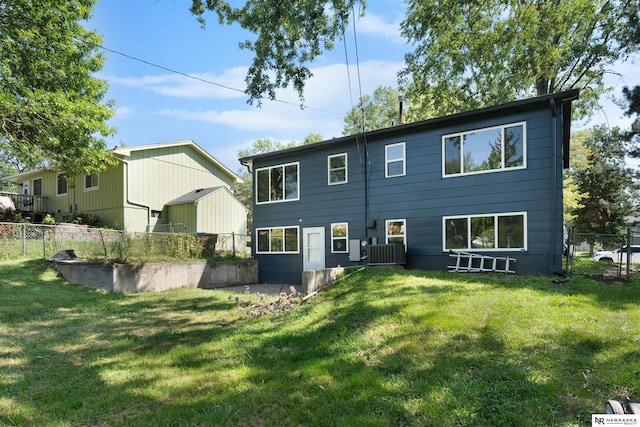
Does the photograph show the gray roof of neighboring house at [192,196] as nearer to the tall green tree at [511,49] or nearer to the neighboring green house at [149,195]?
the neighboring green house at [149,195]

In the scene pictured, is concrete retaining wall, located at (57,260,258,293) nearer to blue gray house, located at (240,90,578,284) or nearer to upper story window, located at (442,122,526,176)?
blue gray house, located at (240,90,578,284)

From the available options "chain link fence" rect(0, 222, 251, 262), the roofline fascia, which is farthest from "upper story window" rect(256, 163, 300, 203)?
"chain link fence" rect(0, 222, 251, 262)

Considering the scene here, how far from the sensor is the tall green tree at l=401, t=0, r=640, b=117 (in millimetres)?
13352

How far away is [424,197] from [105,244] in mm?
9835

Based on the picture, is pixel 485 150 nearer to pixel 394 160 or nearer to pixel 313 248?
pixel 394 160

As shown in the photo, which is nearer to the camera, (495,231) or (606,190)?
(495,231)

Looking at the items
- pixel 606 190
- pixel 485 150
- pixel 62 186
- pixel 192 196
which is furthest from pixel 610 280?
pixel 62 186

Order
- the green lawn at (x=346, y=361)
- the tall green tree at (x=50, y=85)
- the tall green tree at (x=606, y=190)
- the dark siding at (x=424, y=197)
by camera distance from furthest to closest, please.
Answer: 1. the tall green tree at (x=606, y=190)
2. the tall green tree at (x=50, y=85)
3. the dark siding at (x=424, y=197)
4. the green lawn at (x=346, y=361)

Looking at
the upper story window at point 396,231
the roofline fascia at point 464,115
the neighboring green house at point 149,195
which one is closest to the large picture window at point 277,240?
the roofline fascia at point 464,115

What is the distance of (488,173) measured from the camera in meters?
10.1

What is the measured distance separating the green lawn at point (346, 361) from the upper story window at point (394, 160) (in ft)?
17.8

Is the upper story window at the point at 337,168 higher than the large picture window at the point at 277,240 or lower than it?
higher

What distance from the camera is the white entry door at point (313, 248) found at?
525 inches

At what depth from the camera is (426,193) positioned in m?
11.1
